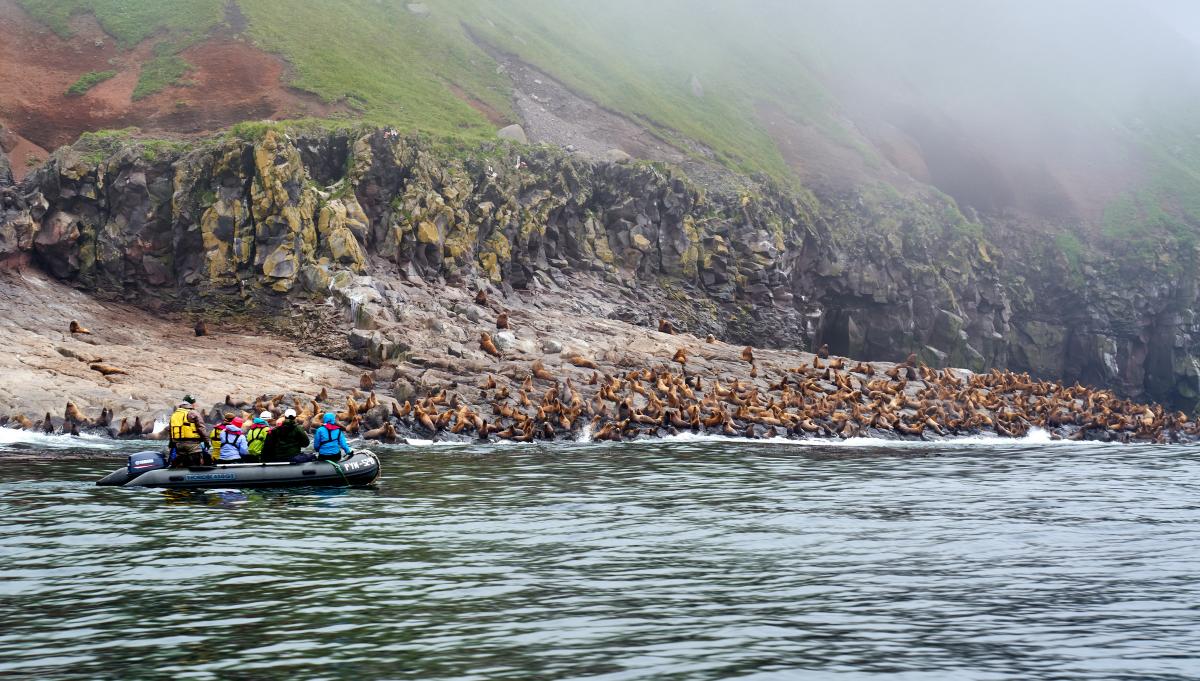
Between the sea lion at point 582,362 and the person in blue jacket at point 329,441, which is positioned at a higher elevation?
the sea lion at point 582,362

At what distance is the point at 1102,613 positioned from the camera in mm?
15742

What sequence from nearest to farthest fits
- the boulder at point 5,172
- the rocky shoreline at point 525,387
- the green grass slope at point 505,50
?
the rocky shoreline at point 525,387, the boulder at point 5,172, the green grass slope at point 505,50

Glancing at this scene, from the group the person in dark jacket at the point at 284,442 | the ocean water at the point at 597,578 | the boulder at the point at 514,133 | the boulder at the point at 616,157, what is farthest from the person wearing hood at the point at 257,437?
the boulder at the point at 514,133

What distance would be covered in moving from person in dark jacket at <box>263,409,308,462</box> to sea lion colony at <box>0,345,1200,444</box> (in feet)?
33.8

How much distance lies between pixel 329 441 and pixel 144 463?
15.3 ft

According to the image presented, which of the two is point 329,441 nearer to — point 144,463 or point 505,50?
point 144,463

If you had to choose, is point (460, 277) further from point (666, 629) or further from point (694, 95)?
point (694, 95)

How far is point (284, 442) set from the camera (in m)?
30.0

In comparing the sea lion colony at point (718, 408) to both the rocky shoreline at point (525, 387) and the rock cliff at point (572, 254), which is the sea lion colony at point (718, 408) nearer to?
the rocky shoreline at point (525, 387)

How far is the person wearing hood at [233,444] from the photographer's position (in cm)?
2948

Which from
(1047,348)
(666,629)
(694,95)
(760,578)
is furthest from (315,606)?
(694,95)

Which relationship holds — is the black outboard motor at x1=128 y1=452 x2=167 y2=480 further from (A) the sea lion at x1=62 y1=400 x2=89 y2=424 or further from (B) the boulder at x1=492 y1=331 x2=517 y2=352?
(B) the boulder at x1=492 y1=331 x2=517 y2=352

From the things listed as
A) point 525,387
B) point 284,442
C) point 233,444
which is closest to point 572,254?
point 525,387

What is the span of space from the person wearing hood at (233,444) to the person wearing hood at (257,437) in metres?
0.26
